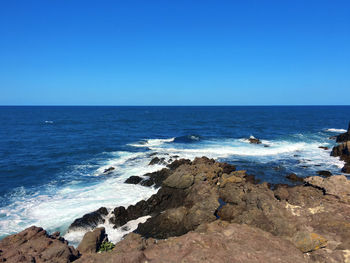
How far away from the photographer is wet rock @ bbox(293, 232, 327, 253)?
450 inches

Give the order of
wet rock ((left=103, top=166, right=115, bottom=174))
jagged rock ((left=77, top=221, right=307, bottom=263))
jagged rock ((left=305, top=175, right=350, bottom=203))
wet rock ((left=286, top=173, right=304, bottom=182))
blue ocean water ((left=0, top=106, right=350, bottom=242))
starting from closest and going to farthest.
→ 1. jagged rock ((left=77, top=221, right=307, bottom=263))
2. jagged rock ((left=305, top=175, right=350, bottom=203))
3. blue ocean water ((left=0, top=106, right=350, bottom=242))
4. wet rock ((left=286, top=173, right=304, bottom=182))
5. wet rock ((left=103, top=166, right=115, bottom=174))

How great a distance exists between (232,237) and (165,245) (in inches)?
142

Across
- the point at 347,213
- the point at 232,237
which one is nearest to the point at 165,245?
the point at 232,237

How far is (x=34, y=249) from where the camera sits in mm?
A: 11703

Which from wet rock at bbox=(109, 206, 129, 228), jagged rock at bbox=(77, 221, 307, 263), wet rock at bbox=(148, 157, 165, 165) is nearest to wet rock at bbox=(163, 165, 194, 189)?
wet rock at bbox=(109, 206, 129, 228)

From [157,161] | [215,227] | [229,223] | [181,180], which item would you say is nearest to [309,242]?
[229,223]

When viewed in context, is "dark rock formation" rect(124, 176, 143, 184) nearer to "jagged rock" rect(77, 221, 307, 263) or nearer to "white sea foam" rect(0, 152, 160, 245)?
"white sea foam" rect(0, 152, 160, 245)

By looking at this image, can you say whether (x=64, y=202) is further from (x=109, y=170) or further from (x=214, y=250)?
(x=214, y=250)

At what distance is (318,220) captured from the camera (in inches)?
581

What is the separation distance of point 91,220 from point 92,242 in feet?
14.6

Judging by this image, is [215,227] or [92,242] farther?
[92,242]

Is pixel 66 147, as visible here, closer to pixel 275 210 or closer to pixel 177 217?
pixel 177 217

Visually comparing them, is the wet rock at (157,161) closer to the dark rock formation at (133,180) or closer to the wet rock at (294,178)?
the dark rock formation at (133,180)

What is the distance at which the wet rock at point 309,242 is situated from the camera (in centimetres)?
1144
